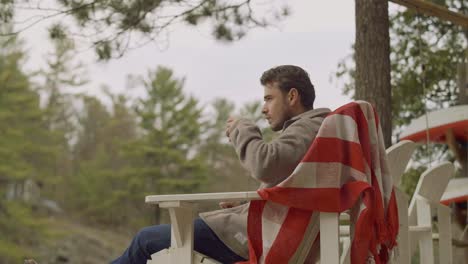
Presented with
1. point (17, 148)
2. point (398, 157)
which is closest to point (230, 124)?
point (398, 157)

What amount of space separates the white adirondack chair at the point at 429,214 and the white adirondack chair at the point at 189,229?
1.01 metres

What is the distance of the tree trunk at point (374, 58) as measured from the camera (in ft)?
13.1

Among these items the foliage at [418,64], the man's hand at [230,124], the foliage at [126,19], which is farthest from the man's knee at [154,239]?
the foliage at [418,64]

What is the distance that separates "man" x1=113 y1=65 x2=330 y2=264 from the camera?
2.14m

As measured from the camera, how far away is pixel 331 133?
212 centimetres

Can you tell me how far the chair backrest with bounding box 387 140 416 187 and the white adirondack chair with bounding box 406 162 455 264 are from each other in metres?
0.41

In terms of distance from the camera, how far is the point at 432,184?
3119 millimetres

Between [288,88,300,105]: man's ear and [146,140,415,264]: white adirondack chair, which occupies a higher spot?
[288,88,300,105]: man's ear

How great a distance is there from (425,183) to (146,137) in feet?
75.3

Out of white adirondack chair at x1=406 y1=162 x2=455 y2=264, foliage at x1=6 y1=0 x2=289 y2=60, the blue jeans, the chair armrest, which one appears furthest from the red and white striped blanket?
foliage at x1=6 y1=0 x2=289 y2=60

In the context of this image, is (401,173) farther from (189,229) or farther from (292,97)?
(189,229)

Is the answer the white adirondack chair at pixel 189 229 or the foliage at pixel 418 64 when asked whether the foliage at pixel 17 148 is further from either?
the white adirondack chair at pixel 189 229

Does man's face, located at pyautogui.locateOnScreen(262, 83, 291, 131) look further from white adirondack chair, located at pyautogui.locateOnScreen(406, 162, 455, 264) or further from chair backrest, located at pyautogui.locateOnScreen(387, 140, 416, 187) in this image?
white adirondack chair, located at pyautogui.locateOnScreen(406, 162, 455, 264)

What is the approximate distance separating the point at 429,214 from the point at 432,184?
0.14 m
